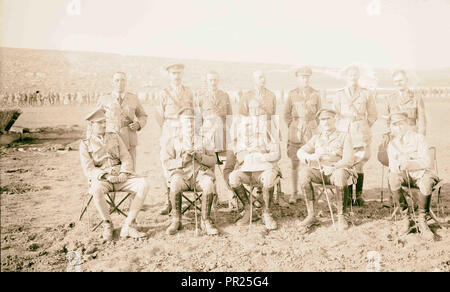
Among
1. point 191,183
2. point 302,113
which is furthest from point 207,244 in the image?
point 302,113

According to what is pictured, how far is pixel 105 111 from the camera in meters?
5.42

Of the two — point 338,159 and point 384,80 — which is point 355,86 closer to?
point 338,159

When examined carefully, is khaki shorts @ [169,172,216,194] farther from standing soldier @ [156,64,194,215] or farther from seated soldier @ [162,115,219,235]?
standing soldier @ [156,64,194,215]

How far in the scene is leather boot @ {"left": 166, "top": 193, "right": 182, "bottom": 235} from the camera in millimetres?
4910

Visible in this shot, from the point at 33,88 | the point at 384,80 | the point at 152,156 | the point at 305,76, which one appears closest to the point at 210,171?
the point at 305,76

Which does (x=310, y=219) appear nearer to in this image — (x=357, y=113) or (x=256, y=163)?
(x=256, y=163)

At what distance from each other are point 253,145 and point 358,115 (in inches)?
69.5

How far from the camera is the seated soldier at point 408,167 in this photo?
4719 mm

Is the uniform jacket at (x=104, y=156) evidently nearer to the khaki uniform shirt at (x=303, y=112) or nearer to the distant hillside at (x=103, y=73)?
the khaki uniform shirt at (x=303, y=112)

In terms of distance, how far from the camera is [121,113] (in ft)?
17.9

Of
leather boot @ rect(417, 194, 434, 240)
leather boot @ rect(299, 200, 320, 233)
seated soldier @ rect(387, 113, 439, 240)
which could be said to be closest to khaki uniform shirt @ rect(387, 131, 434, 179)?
seated soldier @ rect(387, 113, 439, 240)

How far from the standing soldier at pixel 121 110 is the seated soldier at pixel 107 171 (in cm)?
28

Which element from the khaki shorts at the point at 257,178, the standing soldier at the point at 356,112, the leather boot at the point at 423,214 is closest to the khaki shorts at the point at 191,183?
the khaki shorts at the point at 257,178
